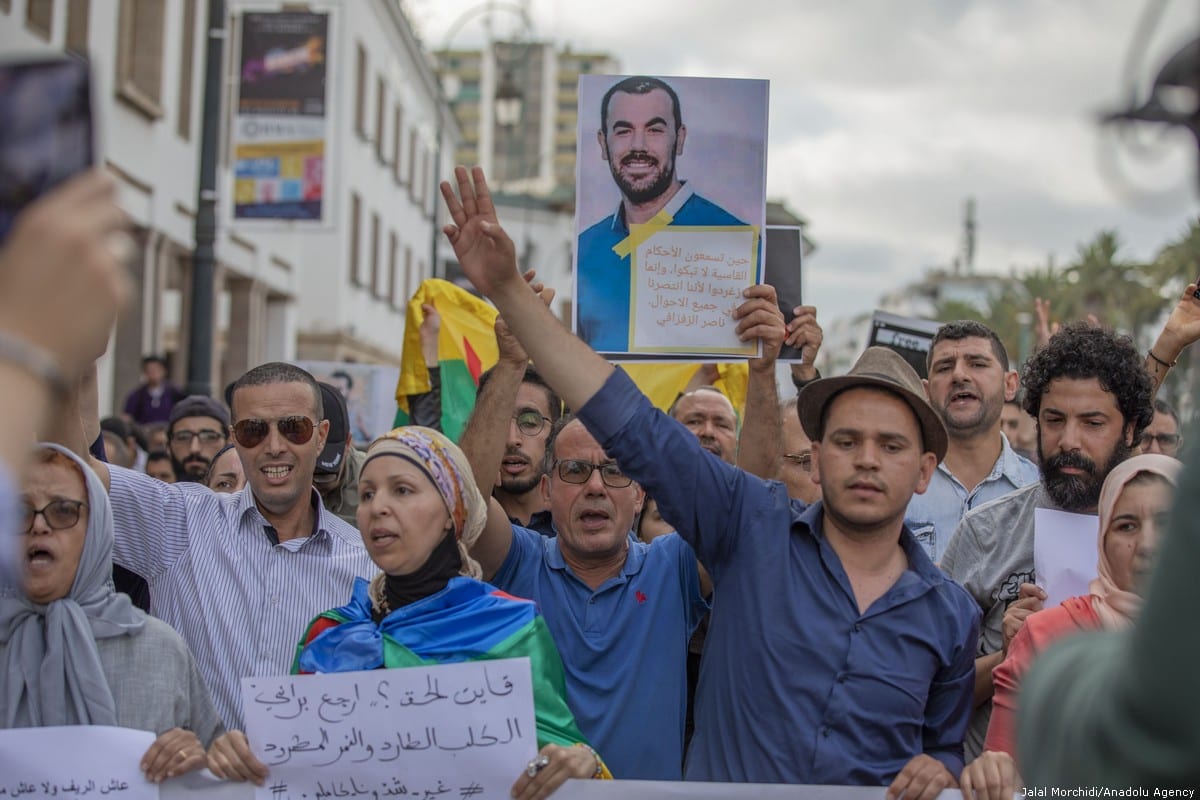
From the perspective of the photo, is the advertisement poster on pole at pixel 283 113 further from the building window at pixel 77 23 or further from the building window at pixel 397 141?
the building window at pixel 397 141

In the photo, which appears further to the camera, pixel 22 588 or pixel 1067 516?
pixel 1067 516

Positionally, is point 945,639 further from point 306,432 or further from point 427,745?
point 306,432

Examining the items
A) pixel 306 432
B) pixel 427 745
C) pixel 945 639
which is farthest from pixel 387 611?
pixel 945 639

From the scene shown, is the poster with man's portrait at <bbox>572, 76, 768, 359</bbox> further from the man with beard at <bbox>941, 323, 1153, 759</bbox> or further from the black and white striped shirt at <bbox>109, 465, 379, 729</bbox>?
the black and white striped shirt at <bbox>109, 465, 379, 729</bbox>

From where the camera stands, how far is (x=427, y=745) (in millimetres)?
3342

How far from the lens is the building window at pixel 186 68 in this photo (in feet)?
64.9

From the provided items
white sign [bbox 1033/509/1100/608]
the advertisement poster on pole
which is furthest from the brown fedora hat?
the advertisement poster on pole

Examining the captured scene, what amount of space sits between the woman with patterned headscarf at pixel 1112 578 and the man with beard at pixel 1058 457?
0.44m

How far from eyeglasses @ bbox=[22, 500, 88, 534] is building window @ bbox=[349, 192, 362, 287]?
95.5 ft

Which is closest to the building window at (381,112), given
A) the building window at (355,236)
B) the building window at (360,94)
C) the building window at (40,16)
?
the building window at (360,94)

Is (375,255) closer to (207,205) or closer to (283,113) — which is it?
(283,113)

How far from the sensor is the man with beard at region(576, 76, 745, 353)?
4.05 meters

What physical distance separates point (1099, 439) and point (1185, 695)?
10.9 feet

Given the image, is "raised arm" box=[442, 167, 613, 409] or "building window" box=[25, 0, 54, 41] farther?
"building window" box=[25, 0, 54, 41]
